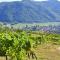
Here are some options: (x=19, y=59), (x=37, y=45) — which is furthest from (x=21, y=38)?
(x=37, y=45)

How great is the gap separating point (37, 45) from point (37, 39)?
3.45 metres

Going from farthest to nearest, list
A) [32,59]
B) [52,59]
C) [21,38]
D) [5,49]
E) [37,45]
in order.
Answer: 1. [37,45]
2. [52,59]
3. [32,59]
4. [21,38]
5. [5,49]

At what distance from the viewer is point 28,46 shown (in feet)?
168

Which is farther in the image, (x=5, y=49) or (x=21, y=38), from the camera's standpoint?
(x=21, y=38)

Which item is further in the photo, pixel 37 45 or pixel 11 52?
pixel 37 45

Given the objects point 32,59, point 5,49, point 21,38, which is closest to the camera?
point 5,49

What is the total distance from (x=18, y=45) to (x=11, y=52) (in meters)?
1.77

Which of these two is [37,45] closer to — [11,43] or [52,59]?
[52,59]

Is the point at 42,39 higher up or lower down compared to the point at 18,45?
lower down

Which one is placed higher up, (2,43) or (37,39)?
(2,43)

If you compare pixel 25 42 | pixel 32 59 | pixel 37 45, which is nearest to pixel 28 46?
pixel 25 42

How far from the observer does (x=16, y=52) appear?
46625 mm

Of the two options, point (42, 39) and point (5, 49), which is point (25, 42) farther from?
point (42, 39)

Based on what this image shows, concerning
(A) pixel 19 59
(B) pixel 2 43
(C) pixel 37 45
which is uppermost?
(B) pixel 2 43
